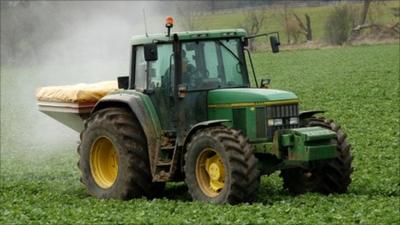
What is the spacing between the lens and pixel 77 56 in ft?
108

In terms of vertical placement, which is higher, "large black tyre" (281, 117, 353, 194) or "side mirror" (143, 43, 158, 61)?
"side mirror" (143, 43, 158, 61)

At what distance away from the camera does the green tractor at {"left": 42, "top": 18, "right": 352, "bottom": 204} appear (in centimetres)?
1268

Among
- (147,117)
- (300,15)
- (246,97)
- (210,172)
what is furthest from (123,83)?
(300,15)

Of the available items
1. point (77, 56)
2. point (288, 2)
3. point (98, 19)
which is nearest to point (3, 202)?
point (98, 19)

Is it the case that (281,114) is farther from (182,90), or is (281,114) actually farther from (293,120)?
(182,90)

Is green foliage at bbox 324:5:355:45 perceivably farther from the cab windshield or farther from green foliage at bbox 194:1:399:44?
the cab windshield

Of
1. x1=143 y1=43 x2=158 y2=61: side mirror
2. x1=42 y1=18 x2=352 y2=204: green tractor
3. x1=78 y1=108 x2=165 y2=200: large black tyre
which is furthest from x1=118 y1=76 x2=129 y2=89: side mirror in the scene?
x1=143 y1=43 x2=158 y2=61: side mirror

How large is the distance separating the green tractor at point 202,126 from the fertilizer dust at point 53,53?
23.7ft

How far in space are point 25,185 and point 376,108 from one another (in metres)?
13.1

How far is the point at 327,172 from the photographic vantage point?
13.3m

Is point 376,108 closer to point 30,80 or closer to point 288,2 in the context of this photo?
point 30,80

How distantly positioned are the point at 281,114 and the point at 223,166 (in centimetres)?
122

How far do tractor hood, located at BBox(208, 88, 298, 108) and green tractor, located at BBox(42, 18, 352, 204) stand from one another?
0.01m

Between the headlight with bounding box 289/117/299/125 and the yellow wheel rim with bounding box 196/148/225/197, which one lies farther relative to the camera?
the headlight with bounding box 289/117/299/125
